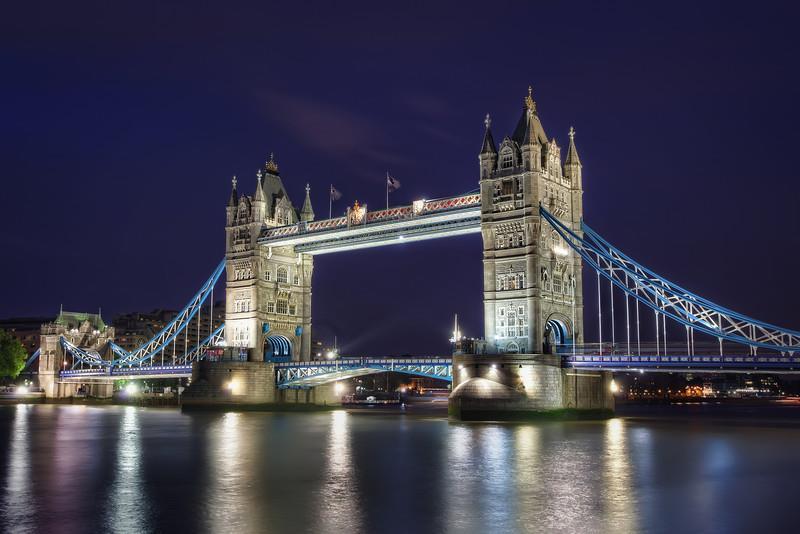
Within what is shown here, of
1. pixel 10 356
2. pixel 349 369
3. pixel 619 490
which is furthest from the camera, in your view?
pixel 10 356

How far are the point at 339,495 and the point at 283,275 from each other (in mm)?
60458

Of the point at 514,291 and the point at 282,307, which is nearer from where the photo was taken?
the point at 514,291

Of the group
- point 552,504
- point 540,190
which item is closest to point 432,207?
point 540,190

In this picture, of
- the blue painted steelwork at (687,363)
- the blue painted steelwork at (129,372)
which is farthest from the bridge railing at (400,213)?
the blue painted steelwork at (129,372)

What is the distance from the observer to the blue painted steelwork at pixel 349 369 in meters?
67.4

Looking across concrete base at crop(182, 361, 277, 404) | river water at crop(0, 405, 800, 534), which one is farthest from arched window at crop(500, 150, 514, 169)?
concrete base at crop(182, 361, 277, 404)

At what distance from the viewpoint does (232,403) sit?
252ft

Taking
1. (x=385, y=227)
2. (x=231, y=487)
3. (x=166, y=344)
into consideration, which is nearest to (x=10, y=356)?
(x=166, y=344)

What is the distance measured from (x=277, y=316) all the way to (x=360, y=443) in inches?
1658

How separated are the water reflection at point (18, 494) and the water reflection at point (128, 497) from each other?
1.80m

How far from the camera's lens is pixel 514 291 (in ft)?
202

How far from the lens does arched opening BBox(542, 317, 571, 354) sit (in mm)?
60406

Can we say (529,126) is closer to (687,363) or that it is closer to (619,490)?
(687,363)

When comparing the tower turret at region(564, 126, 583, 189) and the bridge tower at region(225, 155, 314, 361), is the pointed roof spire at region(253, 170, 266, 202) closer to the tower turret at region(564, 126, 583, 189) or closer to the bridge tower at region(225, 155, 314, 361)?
the bridge tower at region(225, 155, 314, 361)
